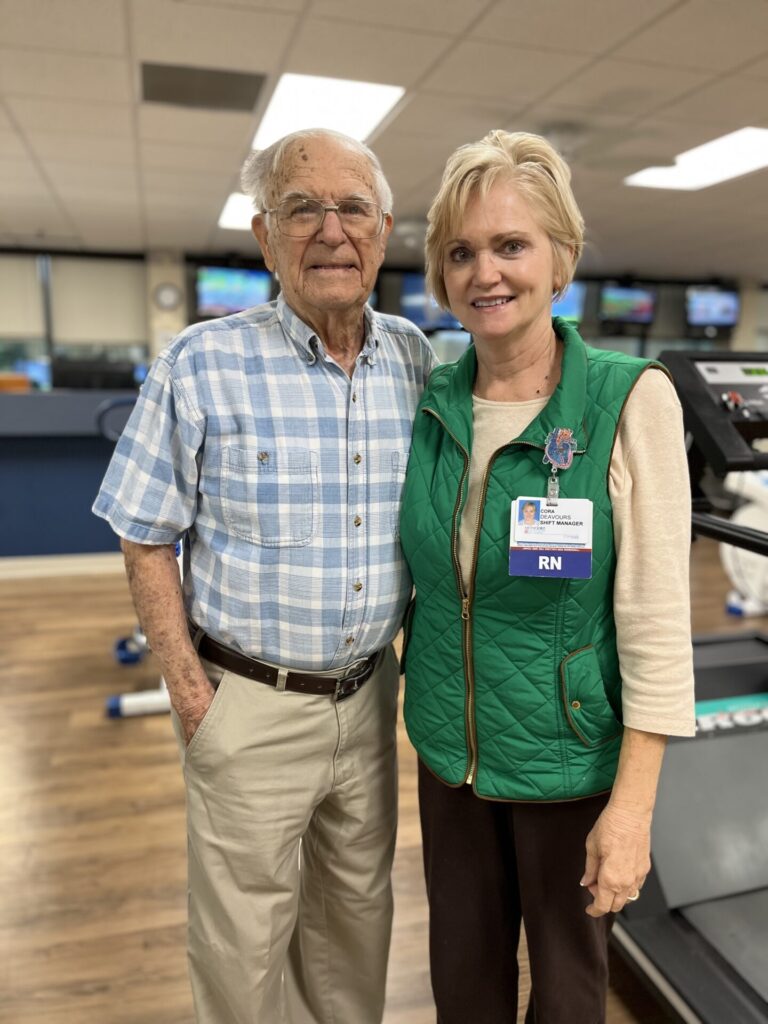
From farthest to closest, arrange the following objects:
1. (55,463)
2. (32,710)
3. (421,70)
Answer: (55,463) < (421,70) < (32,710)

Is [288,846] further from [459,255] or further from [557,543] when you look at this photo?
[459,255]

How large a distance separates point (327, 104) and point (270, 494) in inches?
144

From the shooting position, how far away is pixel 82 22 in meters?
3.13

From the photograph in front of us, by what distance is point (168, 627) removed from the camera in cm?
132

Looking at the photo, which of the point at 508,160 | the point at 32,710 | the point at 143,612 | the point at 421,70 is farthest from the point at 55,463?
the point at 508,160

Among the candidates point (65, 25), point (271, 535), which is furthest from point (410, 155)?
point (271, 535)

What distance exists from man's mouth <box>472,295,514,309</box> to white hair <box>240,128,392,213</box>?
30 centimetres

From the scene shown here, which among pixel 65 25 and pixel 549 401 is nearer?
pixel 549 401

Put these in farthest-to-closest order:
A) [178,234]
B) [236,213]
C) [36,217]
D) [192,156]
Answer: [178,234]
[36,217]
[236,213]
[192,156]

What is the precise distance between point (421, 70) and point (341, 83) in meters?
0.45

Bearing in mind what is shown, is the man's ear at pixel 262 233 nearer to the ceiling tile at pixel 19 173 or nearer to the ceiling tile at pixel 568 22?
the ceiling tile at pixel 568 22

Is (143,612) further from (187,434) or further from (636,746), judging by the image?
(636,746)

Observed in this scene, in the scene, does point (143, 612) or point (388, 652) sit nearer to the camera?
point (143, 612)

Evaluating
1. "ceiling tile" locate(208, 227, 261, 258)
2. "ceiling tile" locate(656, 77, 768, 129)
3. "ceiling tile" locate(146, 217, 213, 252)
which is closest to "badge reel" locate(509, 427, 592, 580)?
"ceiling tile" locate(656, 77, 768, 129)
